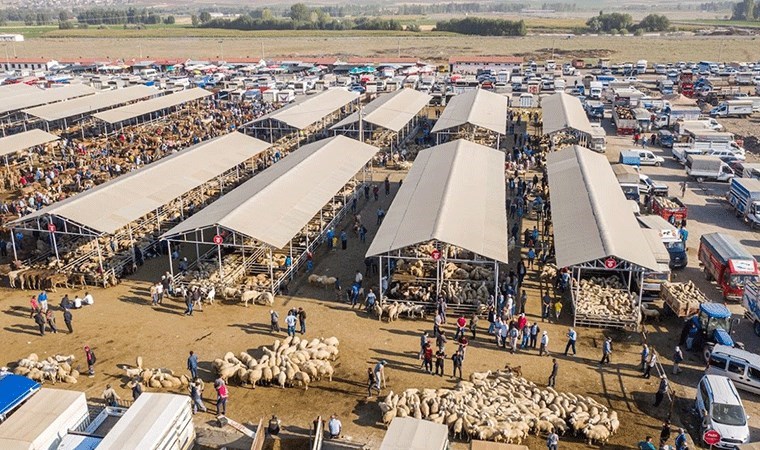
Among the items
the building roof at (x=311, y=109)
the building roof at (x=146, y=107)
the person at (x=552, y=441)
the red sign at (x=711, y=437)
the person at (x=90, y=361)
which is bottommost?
Answer: the person at (x=90, y=361)

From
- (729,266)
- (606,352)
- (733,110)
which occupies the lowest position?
(606,352)

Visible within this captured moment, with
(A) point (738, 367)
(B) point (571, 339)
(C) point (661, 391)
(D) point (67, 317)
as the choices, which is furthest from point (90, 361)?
(A) point (738, 367)

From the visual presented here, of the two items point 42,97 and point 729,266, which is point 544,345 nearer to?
point 729,266

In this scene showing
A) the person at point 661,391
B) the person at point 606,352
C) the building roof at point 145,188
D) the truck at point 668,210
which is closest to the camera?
the person at point 661,391

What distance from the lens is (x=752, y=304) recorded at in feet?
72.1

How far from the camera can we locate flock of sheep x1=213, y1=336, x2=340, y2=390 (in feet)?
61.5

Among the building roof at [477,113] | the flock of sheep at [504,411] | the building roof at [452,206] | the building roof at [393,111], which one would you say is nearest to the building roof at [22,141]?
the building roof at [393,111]

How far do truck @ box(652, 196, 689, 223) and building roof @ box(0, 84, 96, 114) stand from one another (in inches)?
1913

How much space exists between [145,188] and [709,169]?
33034 mm

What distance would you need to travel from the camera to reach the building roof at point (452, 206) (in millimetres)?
22844

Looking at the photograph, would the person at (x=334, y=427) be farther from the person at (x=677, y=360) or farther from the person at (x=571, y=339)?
the person at (x=677, y=360)

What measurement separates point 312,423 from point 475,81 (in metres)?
60.0

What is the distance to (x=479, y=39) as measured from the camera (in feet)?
465

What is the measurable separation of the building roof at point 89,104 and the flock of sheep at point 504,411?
4257cm
